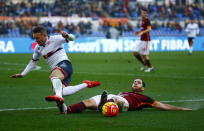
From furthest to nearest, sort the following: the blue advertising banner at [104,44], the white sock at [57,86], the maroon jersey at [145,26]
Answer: the blue advertising banner at [104,44]
the maroon jersey at [145,26]
the white sock at [57,86]

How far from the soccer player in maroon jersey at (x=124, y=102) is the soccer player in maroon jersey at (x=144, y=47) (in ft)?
38.5

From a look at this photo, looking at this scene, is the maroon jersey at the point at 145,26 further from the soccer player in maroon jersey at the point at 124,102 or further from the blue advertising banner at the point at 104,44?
the blue advertising banner at the point at 104,44

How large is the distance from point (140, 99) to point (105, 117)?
3.48 feet

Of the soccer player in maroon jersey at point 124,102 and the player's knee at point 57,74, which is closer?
the soccer player in maroon jersey at point 124,102

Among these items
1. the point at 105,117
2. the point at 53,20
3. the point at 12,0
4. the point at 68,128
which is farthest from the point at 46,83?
the point at 12,0

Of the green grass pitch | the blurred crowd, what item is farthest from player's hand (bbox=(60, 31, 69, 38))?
the blurred crowd

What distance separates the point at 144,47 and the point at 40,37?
12.6m

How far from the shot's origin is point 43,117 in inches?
420

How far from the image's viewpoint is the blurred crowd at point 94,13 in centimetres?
4447

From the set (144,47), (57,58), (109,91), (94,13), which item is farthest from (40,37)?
(94,13)

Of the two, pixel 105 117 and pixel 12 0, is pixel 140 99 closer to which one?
pixel 105 117

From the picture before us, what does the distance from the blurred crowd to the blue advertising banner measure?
2.62 metres

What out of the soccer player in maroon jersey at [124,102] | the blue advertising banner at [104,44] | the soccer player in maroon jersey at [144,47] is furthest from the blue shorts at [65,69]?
the blue advertising banner at [104,44]

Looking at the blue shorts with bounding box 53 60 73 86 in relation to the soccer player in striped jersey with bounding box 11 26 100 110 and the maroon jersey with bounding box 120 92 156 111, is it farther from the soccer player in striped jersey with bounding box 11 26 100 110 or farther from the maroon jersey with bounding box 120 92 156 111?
the maroon jersey with bounding box 120 92 156 111
